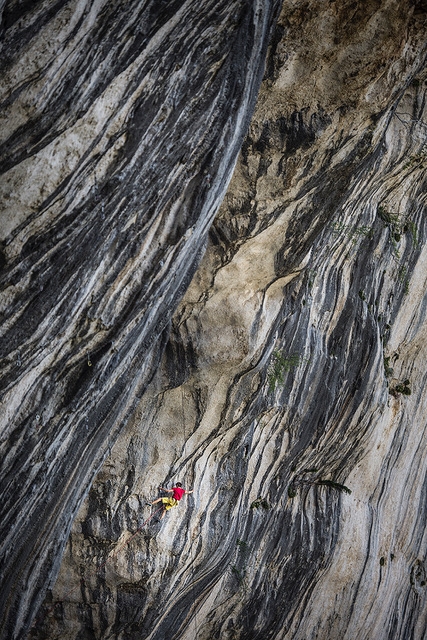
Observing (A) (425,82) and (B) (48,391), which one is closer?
(B) (48,391)

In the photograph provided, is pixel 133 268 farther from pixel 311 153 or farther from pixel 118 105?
pixel 311 153

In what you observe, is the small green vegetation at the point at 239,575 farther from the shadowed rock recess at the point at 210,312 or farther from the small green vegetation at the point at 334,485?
the small green vegetation at the point at 334,485

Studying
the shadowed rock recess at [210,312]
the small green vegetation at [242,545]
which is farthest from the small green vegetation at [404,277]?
the small green vegetation at [242,545]

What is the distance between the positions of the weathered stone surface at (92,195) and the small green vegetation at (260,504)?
3882mm

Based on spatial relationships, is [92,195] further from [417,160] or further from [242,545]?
[242,545]

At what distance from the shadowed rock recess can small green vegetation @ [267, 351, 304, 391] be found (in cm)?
4

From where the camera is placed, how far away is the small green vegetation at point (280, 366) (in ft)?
30.0

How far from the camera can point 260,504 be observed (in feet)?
34.2

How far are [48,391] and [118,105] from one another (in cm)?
311

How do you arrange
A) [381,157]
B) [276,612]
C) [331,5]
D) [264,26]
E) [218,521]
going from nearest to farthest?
[264,26] → [331,5] → [381,157] → [218,521] → [276,612]

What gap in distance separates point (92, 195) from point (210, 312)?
104 inches

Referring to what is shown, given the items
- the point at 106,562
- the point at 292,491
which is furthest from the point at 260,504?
the point at 106,562

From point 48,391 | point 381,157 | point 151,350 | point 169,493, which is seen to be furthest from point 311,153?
point 169,493

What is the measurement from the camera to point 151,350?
7859 millimetres
